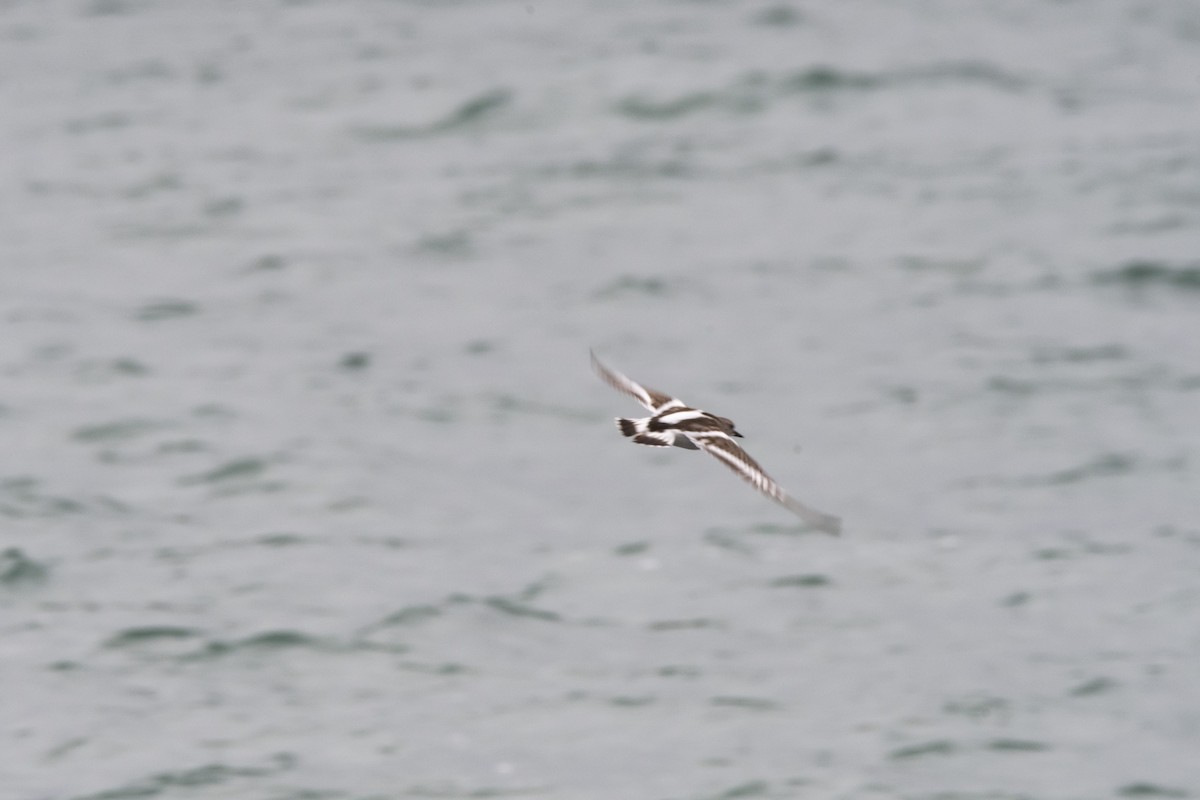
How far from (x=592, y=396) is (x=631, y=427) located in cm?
821

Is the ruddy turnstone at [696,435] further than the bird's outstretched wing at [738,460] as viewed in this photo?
Yes

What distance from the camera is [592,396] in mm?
16422

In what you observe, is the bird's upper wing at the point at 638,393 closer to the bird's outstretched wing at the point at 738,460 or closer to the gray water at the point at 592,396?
the bird's outstretched wing at the point at 738,460

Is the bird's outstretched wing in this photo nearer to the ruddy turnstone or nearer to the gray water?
the ruddy turnstone

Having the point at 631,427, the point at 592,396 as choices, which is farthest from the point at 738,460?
the point at 592,396

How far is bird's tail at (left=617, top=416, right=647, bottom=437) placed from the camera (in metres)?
8.12

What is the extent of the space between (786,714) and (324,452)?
4.63 m

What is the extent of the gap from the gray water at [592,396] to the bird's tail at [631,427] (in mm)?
3597

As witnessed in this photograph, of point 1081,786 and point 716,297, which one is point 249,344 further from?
point 1081,786

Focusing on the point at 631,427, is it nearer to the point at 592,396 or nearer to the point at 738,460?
the point at 738,460

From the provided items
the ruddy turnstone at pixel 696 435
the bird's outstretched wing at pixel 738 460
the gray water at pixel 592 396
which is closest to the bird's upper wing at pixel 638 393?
the ruddy turnstone at pixel 696 435

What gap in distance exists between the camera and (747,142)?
21.8 metres

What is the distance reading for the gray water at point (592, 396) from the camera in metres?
12.0

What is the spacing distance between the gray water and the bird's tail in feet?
11.8
